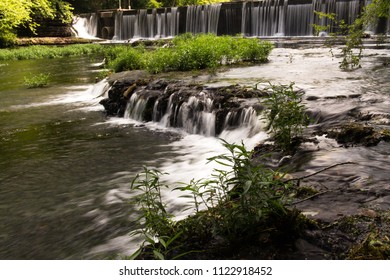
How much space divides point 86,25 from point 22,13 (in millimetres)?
13589

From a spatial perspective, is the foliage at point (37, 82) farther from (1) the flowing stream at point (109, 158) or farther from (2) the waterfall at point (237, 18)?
(2) the waterfall at point (237, 18)

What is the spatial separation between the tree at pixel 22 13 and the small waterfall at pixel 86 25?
2.89 m

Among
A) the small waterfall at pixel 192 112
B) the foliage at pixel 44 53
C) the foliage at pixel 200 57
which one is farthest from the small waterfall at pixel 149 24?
the small waterfall at pixel 192 112

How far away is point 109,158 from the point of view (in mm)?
7090

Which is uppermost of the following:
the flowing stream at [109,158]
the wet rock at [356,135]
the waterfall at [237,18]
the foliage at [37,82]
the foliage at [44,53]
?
the waterfall at [237,18]

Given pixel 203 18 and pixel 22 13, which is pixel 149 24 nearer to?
pixel 203 18

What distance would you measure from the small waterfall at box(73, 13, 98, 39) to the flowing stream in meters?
31.2

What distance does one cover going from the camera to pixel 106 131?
915 centimetres

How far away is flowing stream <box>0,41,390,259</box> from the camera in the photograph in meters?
4.10

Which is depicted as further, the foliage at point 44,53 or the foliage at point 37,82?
the foliage at point 44,53

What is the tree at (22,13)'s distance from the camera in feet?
95.3

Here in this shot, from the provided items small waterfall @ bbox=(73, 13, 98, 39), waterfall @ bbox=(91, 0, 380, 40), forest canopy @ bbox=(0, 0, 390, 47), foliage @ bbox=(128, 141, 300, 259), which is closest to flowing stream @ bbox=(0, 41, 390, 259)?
foliage @ bbox=(128, 141, 300, 259)

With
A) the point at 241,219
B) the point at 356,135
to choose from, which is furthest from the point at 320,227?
the point at 356,135
